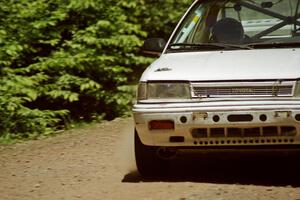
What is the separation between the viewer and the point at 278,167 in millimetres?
6422

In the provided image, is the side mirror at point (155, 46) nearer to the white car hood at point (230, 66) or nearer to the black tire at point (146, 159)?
the white car hood at point (230, 66)

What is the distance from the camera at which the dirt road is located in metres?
5.37

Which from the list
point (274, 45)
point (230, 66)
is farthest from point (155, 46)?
point (230, 66)

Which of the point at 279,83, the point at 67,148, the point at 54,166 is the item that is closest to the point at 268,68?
the point at 279,83

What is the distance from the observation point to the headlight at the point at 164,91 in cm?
553

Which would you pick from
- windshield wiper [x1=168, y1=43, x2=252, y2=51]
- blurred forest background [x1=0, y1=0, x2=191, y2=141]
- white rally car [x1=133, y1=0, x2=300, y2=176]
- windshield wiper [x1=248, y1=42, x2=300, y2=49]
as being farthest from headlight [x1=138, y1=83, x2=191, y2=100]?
blurred forest background [x1=0, y1=0, x2=191, y2=141]

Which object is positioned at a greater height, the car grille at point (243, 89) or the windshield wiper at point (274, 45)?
the windshield wiper at point (274, 45)

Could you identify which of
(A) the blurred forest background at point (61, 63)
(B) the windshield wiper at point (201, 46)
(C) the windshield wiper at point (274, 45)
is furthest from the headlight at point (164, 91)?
(A) the blurred forest background at point (61, 63)

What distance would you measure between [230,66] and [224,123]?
0.53m

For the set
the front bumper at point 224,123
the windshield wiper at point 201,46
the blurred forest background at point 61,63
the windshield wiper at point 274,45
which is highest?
the windshield wiper at point 274,45

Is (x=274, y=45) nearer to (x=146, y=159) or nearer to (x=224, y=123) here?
(x=224, y=123)

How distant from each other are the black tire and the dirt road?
91 mm

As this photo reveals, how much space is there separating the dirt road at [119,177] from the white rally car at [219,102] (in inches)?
12.6

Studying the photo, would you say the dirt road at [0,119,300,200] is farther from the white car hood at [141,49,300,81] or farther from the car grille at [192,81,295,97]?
the white car hood at [141,49,300,81]
